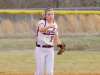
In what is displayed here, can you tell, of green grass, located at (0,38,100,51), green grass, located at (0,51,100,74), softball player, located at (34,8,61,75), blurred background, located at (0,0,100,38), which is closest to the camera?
softball player, located at (34,8,61,75)

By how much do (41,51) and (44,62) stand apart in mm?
245

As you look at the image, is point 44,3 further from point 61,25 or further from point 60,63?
point 60,63

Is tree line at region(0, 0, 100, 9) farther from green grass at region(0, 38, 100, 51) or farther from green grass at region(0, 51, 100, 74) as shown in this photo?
green grass at region(0, 51, 100, 74)

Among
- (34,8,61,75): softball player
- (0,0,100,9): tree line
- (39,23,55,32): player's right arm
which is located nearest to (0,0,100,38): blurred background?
(0,0,100,9): tree line

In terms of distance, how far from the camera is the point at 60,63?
11.9 metres

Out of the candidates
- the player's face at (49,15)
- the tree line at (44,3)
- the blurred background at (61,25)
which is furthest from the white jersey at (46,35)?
the tree line at (44,3)

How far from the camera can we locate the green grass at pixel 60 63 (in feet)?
34.6

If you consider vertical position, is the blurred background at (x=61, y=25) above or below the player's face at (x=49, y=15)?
above

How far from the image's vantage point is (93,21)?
1909 centimetres

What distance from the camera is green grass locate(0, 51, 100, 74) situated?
34.6ft

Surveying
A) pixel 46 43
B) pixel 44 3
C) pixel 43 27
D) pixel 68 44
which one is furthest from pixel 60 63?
pixel 44 3

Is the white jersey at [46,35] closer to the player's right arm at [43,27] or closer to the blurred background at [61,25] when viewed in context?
the player's right arm at [43,27]

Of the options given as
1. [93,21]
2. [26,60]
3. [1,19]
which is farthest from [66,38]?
[26,60]

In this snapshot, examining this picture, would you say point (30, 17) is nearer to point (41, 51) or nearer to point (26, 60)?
point (26, 60)
